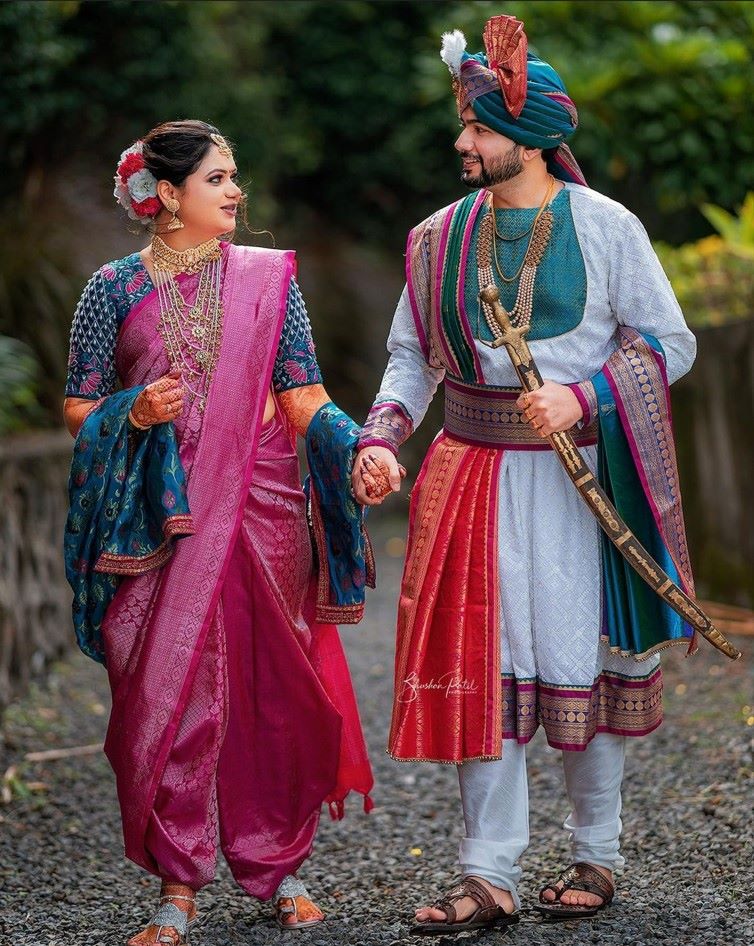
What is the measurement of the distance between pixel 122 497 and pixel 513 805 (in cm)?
122

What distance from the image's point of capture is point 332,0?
13.7 meters

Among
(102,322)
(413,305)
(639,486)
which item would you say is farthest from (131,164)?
(639,486)

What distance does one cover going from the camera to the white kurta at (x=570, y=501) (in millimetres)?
3752

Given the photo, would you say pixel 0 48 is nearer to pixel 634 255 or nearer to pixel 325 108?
pixel 325 108

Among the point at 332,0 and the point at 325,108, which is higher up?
the point at 332,0

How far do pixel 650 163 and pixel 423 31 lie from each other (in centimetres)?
346

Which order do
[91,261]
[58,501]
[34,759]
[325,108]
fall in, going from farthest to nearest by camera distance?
[325,108] < [91,261] < [58,501] < [34,759]

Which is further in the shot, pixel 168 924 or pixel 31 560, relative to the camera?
pixel 31 560

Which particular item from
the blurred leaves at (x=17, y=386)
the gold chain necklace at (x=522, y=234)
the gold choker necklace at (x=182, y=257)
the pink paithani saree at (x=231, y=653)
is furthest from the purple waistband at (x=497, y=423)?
the blurred leaves at (x=17, y=386)

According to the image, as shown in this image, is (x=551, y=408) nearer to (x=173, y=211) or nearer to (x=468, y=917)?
(x=173, y=211)

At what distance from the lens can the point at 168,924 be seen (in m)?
3.76

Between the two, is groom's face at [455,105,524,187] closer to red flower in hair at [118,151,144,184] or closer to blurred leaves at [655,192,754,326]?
red flower in hair at [118,151,144,184]

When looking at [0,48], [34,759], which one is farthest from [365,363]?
[34,759]

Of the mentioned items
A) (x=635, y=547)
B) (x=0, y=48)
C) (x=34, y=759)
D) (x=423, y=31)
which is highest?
(x=423, y=31)
